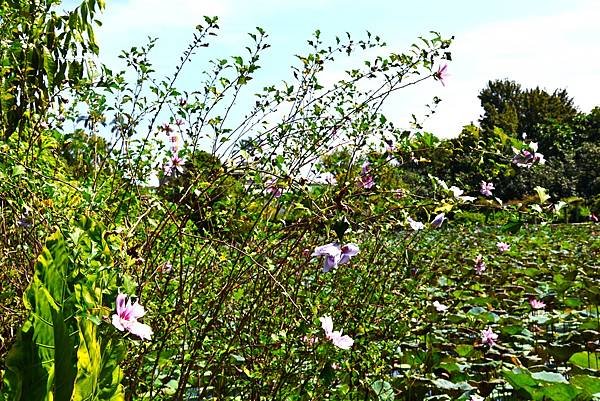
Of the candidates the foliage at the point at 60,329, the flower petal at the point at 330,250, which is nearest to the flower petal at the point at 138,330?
the foliage at the point at 60,329

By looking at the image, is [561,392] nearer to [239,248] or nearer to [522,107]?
[239,248]

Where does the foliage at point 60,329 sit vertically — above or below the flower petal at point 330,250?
below

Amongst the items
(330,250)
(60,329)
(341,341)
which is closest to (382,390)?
(341,341)

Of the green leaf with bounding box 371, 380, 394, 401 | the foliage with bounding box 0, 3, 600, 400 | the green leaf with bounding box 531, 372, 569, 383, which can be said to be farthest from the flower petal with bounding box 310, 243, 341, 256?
the green leaf with bounding box 531, 372, 569, 383

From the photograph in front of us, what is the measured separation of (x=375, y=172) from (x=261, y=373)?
0.82 metres

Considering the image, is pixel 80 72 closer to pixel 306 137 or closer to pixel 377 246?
pixel 306 137

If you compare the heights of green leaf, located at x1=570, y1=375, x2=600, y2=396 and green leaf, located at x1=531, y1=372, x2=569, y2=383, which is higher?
green leaf, located at x1=531, y1=372, x2=569, y2=383

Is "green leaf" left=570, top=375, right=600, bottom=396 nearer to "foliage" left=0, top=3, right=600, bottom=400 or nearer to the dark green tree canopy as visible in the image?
"foliage" left=0, top=3, right=600, bottom=400

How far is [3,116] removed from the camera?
258 centimetres

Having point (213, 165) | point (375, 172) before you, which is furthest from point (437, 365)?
point (213, 165)

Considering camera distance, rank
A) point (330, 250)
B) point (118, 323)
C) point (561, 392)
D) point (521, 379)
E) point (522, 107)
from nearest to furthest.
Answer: point (118, 323)
point (330, 250)
point (561, 392)
point (521, 379)
point (522, 107)

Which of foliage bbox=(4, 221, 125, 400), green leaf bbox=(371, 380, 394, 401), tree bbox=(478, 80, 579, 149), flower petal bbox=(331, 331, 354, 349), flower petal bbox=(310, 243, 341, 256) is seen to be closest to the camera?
foliage bbox=(4, 221, 125, 400)

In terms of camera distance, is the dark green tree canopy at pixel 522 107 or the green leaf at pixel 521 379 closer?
the green leaf at pixel 521 379

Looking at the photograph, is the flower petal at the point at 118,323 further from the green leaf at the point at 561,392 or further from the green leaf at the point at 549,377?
the green leaf at the point at 549,377
